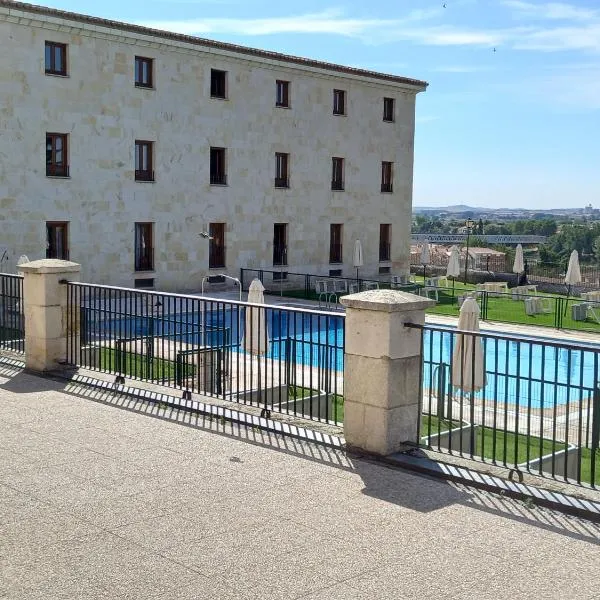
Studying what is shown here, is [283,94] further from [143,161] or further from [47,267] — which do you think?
[47,267]

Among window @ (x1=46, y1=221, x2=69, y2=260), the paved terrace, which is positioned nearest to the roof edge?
window @ (x1=46, y1=221, x2=69, y2=260)

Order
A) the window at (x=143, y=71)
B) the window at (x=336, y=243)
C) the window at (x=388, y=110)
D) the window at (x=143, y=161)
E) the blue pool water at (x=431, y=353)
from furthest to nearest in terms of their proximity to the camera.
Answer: the window at (x=388, y=110) < the window at (x=336, y=243) < the window at (x=143, y=161) < the window at (x=143, y=71) < the blue pool water at (x=431, y=353)

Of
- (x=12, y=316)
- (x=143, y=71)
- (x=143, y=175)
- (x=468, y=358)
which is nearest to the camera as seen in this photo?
(x=468, y=358)

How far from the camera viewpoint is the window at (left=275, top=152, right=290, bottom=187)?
3222 cm

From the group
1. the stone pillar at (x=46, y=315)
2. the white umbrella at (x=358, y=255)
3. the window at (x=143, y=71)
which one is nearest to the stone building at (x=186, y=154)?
the window at (x=143, y=71)

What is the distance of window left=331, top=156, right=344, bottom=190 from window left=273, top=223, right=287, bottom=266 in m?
3.02

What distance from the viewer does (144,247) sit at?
28.3m

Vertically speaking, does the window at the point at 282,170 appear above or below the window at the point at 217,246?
above

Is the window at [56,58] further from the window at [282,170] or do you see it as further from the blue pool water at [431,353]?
Answer: the blue pool water at [431,353]

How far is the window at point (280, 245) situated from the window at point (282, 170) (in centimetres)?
153

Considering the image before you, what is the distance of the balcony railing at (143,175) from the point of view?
2783 cm

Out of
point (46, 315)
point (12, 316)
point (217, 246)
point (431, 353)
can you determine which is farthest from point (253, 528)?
point (217, 246)

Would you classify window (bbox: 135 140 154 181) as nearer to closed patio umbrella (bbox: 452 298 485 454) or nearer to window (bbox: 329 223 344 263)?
window (bbox: 329 223 344 263)

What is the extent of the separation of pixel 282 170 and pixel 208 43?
223 inches
